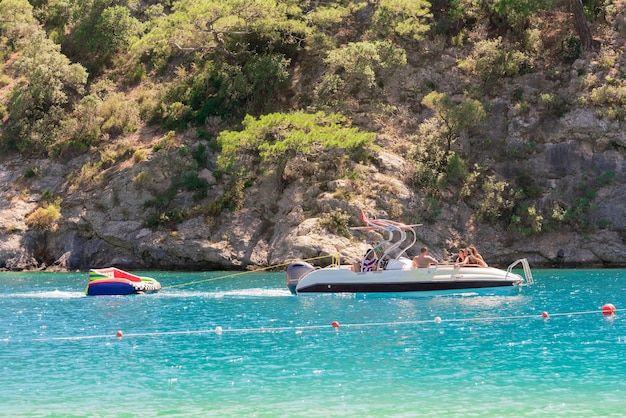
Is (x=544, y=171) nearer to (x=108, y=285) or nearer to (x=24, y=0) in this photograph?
(x=108, y=285)

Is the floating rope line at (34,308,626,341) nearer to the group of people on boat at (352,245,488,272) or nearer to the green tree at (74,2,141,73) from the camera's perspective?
the group of people on boat at (352,245,488,272)

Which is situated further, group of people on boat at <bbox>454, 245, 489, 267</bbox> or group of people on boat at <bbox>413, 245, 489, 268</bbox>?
group of people on boat at <bbox>454, 245, 489, 267</bbox>

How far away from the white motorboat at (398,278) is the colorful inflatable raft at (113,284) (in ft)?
21.5

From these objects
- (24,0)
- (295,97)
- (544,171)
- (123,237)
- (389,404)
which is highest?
(24,0)

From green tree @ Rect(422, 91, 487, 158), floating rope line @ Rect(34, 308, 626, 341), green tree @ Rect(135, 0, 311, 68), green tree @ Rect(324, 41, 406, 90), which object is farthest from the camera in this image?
green tree @ Rect(135, 0, 311, 68)

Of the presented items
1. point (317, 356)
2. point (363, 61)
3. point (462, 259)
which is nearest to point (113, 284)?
point (462, 259)

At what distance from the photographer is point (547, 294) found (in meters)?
31.5

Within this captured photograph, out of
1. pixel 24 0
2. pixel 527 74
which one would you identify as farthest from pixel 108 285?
pixel 24 0

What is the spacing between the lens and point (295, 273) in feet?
111

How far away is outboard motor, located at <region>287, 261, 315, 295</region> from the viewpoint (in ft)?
110

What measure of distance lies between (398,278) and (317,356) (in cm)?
1387

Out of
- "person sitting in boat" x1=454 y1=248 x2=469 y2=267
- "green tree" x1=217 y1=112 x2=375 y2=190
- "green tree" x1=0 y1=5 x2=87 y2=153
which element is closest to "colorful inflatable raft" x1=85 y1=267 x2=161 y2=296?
"person sitting in boat" x1=454 y1=248 x2=469 y2=267

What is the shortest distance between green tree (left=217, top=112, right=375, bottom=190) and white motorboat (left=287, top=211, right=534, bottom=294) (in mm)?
16495

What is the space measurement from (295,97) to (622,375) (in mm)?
45574
